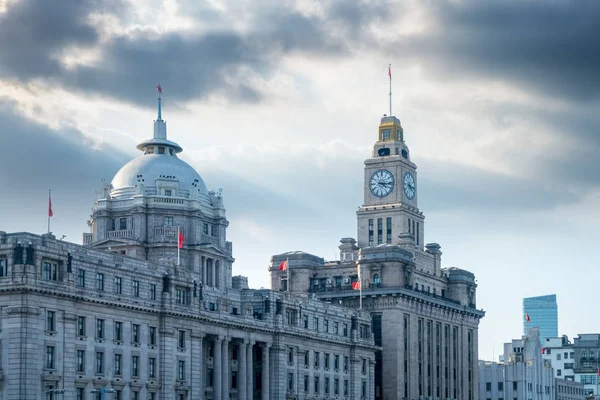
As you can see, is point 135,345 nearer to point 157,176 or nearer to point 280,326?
point 280,326

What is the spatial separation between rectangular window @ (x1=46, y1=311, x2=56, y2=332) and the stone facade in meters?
0.10

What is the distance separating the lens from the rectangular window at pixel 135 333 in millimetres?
143125

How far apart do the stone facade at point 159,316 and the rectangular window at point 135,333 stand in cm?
15

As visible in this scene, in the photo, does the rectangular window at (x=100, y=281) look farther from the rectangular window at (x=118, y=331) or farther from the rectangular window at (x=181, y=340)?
the rectangular window at (x=181, y=340)

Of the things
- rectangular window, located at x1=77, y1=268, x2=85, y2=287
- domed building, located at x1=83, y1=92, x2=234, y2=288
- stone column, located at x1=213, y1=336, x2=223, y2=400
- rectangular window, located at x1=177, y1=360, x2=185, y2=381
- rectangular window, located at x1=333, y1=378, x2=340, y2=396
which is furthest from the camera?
rectangular window, located at x1=333, y1=378, x2=340, y2=396

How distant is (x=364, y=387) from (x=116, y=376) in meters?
64.9

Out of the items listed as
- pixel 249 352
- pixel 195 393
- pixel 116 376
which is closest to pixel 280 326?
pixel 249 352

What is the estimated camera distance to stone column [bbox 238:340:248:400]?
165 m

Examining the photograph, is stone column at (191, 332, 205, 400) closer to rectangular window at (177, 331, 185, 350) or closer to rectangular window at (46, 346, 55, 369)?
rectangular window at (177, 331, 185, 350)

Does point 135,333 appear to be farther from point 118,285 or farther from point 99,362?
point 99,362

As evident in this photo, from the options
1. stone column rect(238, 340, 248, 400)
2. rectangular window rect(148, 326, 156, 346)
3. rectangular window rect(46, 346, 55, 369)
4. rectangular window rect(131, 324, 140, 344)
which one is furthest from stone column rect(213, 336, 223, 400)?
rectangular window rect(46, 346, 55, 369)

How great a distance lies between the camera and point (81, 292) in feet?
439

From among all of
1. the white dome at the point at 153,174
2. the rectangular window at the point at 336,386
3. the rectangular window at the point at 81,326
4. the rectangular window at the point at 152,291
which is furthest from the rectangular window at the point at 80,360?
the rectangular window at the point at 336,386

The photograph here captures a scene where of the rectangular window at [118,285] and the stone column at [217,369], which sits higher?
the rectangular window at [118,285]
